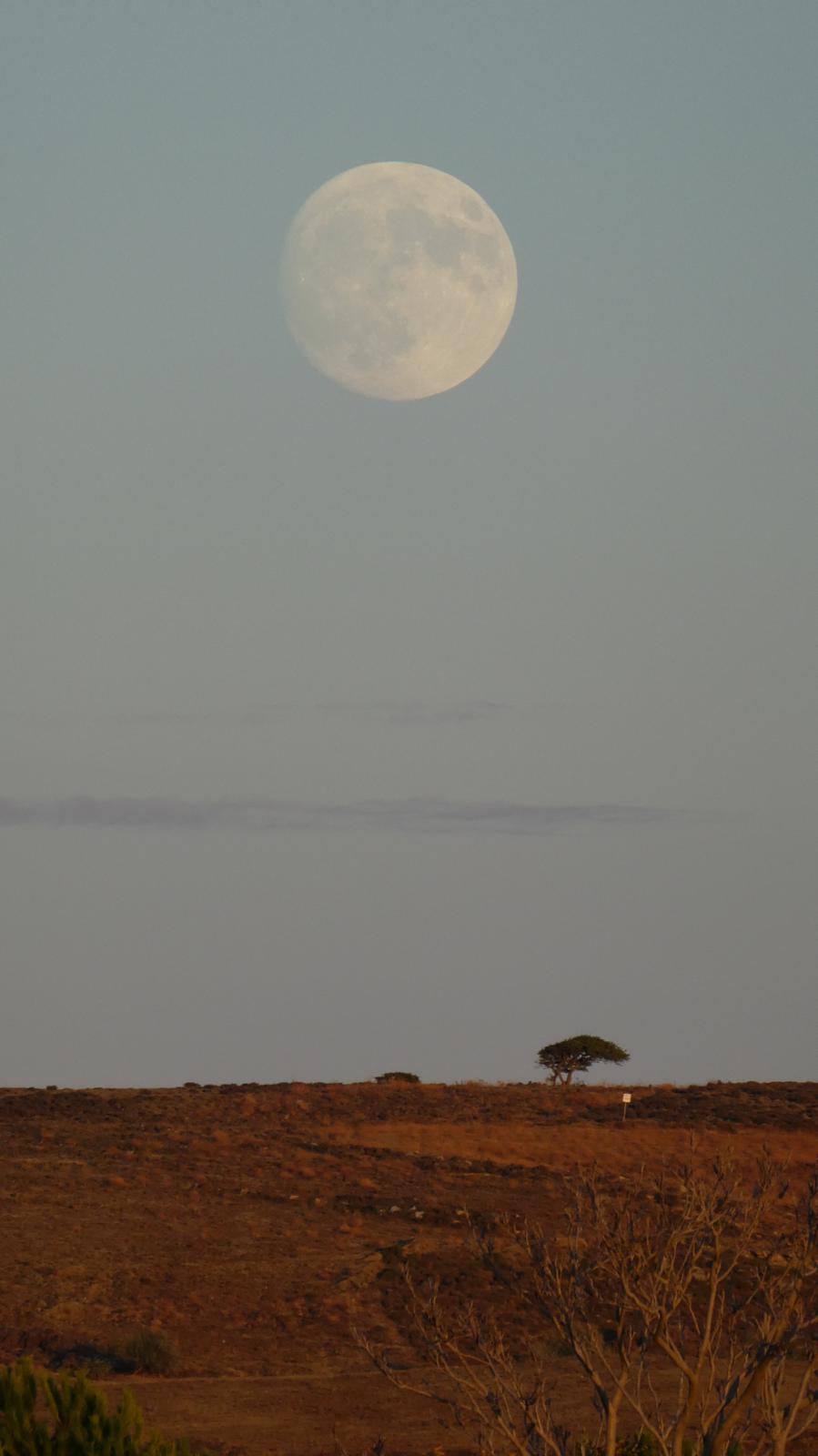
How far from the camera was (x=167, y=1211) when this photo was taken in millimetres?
37188

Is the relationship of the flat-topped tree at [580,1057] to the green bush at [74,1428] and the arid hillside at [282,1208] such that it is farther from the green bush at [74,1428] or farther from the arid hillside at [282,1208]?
the green bush at [74,1428]

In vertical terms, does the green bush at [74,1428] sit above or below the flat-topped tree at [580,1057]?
below

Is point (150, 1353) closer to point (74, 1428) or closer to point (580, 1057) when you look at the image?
point (74, 1428)

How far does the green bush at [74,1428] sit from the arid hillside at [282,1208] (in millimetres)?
3971

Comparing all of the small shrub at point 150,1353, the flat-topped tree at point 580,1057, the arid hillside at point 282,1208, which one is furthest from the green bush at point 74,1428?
the flat-topped tree at point 580,1057

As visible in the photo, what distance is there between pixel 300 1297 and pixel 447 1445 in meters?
10.2

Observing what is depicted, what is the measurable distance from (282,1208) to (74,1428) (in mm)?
26695

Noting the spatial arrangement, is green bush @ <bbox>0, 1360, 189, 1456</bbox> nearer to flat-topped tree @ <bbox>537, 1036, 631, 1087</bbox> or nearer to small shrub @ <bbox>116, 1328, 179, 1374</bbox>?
small shrub @ <bbox>116, 1328, 179, 1374</bbox>

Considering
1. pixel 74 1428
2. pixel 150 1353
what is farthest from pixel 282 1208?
pixel 74 1428

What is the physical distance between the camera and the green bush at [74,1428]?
40.4ft

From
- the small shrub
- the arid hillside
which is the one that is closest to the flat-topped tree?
the arid hillside

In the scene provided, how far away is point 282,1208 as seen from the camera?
3834cm

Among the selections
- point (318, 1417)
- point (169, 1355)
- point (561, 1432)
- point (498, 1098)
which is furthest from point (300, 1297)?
point (498, 1098)

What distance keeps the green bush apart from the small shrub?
14.5m
